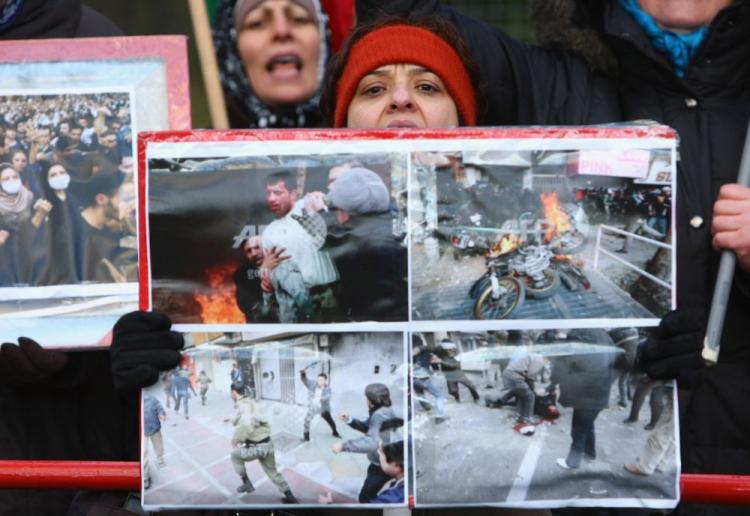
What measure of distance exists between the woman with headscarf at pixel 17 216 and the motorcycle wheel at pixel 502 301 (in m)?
1.20

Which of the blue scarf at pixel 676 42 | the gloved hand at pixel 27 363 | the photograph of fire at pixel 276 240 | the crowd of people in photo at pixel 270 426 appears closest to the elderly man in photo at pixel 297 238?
the photograph of fire at pixel 276 240

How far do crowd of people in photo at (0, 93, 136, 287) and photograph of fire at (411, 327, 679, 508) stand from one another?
3.21 ft

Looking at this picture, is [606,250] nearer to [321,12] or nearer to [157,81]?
[157,81]

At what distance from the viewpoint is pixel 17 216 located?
3.27 m

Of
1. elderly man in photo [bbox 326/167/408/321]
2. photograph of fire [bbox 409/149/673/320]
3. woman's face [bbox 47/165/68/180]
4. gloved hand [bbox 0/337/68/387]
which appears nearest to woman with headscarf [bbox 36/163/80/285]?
woman's face [bbox 47/165/68/180]

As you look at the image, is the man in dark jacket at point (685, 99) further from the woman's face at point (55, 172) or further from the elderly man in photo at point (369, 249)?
the woman's face at point (55, 172)

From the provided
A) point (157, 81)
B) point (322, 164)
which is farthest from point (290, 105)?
point (322, 164)

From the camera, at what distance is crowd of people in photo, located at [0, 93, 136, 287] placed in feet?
10.7

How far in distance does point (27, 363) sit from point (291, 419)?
3.12ft

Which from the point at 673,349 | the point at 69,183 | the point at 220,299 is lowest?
the point at 673,349

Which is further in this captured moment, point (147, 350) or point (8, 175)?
point (8, 175)

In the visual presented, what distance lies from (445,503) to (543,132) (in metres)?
0.73

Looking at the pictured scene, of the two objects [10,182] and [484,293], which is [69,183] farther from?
[484,293]

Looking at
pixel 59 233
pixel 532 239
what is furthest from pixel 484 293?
pixel 59 233
